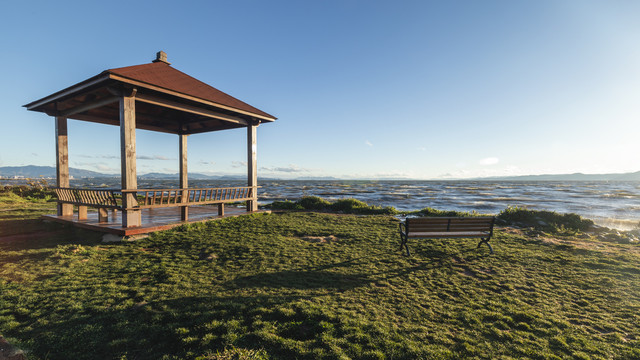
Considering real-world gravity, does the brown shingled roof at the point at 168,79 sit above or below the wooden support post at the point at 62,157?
above

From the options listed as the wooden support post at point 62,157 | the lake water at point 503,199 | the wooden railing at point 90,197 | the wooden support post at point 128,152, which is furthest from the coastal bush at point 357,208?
the wooden support post at point 62,157

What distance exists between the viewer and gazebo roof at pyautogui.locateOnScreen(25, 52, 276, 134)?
276 inches

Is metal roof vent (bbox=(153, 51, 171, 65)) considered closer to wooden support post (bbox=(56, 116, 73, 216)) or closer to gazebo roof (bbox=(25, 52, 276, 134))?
gazebo roof (bbox=(25, 52, 276, 134))

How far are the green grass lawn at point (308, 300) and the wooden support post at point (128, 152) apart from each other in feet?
3.73

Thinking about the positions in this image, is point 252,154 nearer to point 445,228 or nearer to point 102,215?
point 102,215

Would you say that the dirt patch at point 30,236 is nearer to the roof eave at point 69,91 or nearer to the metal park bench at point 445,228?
the roof eave at point 69,91

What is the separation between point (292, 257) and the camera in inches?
245

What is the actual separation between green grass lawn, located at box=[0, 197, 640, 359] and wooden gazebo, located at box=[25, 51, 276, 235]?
1.31 m

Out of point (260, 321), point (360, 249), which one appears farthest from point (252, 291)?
point (360, 249)

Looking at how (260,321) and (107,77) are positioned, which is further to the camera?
(107,77)

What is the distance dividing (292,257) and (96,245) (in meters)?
5.27

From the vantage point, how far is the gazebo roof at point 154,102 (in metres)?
7.01

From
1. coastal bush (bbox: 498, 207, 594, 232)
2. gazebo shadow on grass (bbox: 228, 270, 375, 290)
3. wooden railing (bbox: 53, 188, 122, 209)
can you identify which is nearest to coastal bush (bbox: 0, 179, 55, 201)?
wooden railing (bbox: 53, 188, 122, 209)

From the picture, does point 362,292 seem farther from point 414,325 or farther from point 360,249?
point 360,249
